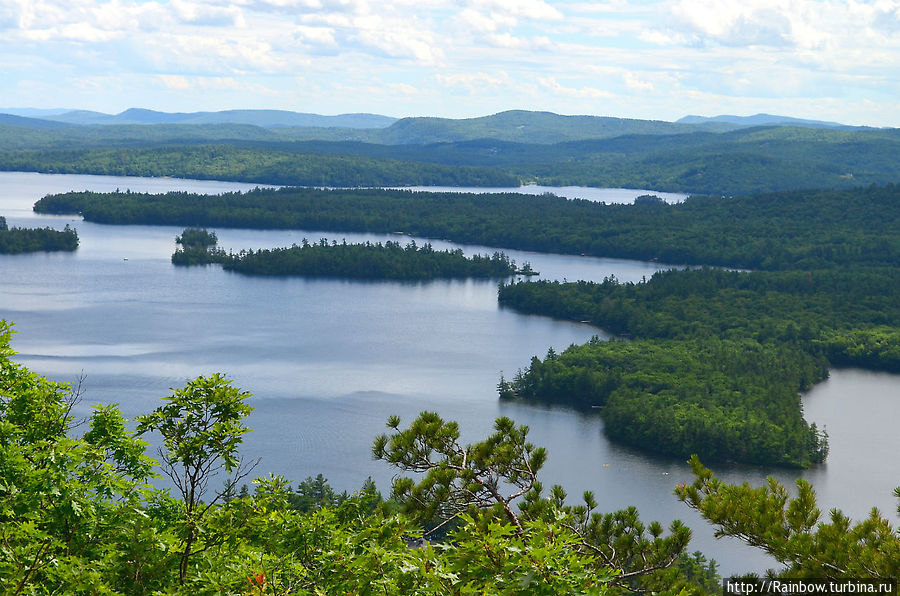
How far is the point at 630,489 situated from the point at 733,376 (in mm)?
17099

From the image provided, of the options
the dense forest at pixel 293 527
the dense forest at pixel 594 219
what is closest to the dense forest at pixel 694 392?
the dense forest at pixel 293 527

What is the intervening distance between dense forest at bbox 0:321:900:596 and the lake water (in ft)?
62.6

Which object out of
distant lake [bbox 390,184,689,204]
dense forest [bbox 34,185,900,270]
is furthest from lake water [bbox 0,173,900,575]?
distant lake [bbox 390,184,689,204]

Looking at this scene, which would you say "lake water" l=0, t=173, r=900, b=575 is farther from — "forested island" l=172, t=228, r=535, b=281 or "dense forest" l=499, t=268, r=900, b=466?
"forested island" l=172, t=228, r=535, b=281

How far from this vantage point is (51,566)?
40.4 feet

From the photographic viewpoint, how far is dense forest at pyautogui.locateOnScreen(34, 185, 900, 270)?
106062 mm

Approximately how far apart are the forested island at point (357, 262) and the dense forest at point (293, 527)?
8137 centimetres

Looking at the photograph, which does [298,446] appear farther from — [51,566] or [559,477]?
[51,566]

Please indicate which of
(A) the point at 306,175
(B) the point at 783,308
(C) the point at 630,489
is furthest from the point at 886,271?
(A) the point at 306,175

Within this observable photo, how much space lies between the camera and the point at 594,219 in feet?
420

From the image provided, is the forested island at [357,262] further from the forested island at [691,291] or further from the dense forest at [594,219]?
the dense forest at [594,219]

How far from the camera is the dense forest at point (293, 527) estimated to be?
1157cm

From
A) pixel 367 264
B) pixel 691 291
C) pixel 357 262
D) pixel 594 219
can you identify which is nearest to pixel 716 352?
pixel 691 291

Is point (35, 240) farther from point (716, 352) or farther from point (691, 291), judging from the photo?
point (716, 352)
